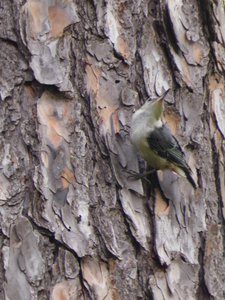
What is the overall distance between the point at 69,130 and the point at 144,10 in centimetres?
60

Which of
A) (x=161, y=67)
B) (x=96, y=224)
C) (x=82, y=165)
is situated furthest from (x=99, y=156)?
(x=161, y=67)

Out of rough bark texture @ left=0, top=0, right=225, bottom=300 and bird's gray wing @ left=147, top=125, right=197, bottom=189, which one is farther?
bird's gray wing @ left=147, top=125, right=197, bottom=189

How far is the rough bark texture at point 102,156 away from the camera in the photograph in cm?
277

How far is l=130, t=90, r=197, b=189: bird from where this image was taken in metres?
3.04

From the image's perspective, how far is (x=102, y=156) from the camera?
115 inches

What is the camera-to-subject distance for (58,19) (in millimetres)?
2947

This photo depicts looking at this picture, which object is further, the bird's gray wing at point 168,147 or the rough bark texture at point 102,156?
the bird's gray wing at point 168,147

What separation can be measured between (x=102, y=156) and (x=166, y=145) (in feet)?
1.48

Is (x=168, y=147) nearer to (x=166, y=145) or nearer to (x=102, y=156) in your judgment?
(x=166, y=145)

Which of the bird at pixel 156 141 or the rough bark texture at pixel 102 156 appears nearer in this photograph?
the rough bark texture at pixel 102 156

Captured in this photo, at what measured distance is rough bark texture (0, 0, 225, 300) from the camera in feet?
9.07

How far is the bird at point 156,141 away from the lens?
9.99ft

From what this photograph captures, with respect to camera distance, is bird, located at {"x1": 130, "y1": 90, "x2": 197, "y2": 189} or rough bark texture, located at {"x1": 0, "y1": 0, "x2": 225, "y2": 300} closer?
rough bark texture, located at {"x1": 0, "y1": 0, "x2": 225, "y2": 300}

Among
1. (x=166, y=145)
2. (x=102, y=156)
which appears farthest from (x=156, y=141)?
(x=102, y=156)
